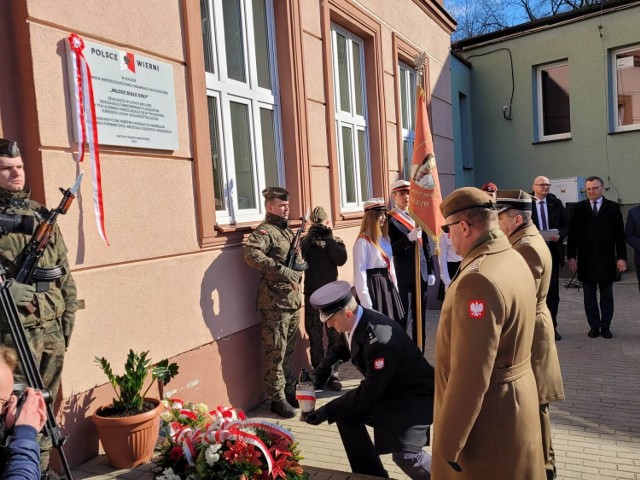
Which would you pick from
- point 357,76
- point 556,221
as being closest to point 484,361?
point 556,221

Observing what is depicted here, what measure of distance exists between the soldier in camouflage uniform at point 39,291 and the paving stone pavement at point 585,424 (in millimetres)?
911

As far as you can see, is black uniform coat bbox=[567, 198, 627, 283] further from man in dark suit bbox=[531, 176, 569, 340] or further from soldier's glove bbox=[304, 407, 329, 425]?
soldier's glove bbox=[304, 407, 329, 425]

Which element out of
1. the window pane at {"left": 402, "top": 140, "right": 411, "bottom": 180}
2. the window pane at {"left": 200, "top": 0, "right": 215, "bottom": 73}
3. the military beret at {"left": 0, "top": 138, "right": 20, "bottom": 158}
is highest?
the window pane at {"left": 200, "top": 0, "right": 215, "bottom": 73}

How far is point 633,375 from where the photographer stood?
5598 mm

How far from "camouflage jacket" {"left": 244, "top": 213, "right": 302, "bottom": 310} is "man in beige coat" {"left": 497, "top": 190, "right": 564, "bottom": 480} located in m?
2.07

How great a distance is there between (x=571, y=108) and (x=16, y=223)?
38.5ft

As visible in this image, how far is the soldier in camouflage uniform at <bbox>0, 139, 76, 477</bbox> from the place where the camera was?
10.1ft

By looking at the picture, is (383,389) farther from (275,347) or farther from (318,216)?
(318,216)

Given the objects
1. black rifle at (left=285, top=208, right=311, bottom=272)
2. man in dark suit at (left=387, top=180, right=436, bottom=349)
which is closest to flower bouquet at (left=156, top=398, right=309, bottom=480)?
black rifle at (left=285, top=208, right=311, bottom=272)

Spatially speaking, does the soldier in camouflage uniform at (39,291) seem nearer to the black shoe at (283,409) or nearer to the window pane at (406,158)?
the black shoe at (283,409)

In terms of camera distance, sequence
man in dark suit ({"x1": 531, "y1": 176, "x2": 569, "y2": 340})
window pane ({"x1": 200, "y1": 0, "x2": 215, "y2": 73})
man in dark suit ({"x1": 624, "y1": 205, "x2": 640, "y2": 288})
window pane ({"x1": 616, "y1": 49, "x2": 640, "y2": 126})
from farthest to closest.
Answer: window pane ({"x1": 616, "y1": 49, "x2": 640, "y2": 126}) < man in dark suit ({"x1": 531, "y1": 176, "x2": 569, "y2": 340}) < man in dark suit ({"x1": 624, "y1": 205, "x2": 640, "y2": 288}) < window pane ({"x1": 200, "y1": 0, "x2": 215, "y2": 73})

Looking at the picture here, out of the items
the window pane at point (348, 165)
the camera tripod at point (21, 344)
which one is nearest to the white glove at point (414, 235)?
the window pane at point (348, 165)

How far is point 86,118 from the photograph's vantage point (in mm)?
3717

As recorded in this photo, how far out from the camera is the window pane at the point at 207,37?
16.9 feet
